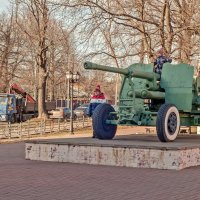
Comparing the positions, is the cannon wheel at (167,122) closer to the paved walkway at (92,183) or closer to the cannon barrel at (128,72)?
the cannon barrel at (128,72)

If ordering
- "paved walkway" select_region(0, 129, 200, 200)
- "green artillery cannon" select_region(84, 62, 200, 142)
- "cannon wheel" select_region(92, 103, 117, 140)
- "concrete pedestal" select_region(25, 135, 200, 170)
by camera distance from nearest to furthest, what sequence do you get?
"paved walkway" select_region(0, 129, 200, 200), "concrete pedestal" select_region(25, 135, 200, 170), "green artillery cannon" select_region(84, 62, 200, 142), "cannon wheel" select_region(92, 103, 117, 140)

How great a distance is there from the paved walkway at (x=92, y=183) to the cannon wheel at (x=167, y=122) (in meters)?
1.32

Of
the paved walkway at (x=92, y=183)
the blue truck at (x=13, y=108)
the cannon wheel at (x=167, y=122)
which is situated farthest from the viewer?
the blue truck at (x=13, y=108)

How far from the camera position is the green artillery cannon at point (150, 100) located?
43.1 feet

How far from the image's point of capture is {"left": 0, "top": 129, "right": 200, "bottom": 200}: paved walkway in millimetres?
8180

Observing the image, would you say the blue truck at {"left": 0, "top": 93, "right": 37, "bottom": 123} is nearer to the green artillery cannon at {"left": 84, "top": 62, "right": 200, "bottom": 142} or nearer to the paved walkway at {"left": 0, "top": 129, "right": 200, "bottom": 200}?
the green artillery cannon at {"left": 84, "top": 62, "right": 200, "bottom": 142}

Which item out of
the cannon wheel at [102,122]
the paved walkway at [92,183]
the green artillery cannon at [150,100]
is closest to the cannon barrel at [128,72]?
the green artillery cannon at [150,100]

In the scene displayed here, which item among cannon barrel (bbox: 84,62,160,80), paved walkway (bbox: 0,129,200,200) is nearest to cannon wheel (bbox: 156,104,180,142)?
cannon barrel (bbox: 84,62,160,80)

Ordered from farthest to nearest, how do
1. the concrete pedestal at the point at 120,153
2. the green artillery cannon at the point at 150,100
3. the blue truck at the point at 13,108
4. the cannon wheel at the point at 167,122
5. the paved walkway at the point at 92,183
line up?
the blue truck at the point at 13,108
the green artillery cannon at the point at 150,100
the cannon wheel at the point at 167,122
the concrete pedestal at the point at 120,153
the paved walkway at the point at 92,183

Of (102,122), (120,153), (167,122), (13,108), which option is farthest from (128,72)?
(13,108)

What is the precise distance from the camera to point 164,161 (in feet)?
37.2

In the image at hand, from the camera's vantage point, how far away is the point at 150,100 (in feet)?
47.2

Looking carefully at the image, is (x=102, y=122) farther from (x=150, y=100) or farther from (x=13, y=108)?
(x=13, y=108)

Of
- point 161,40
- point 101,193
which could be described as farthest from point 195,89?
point 161,40
